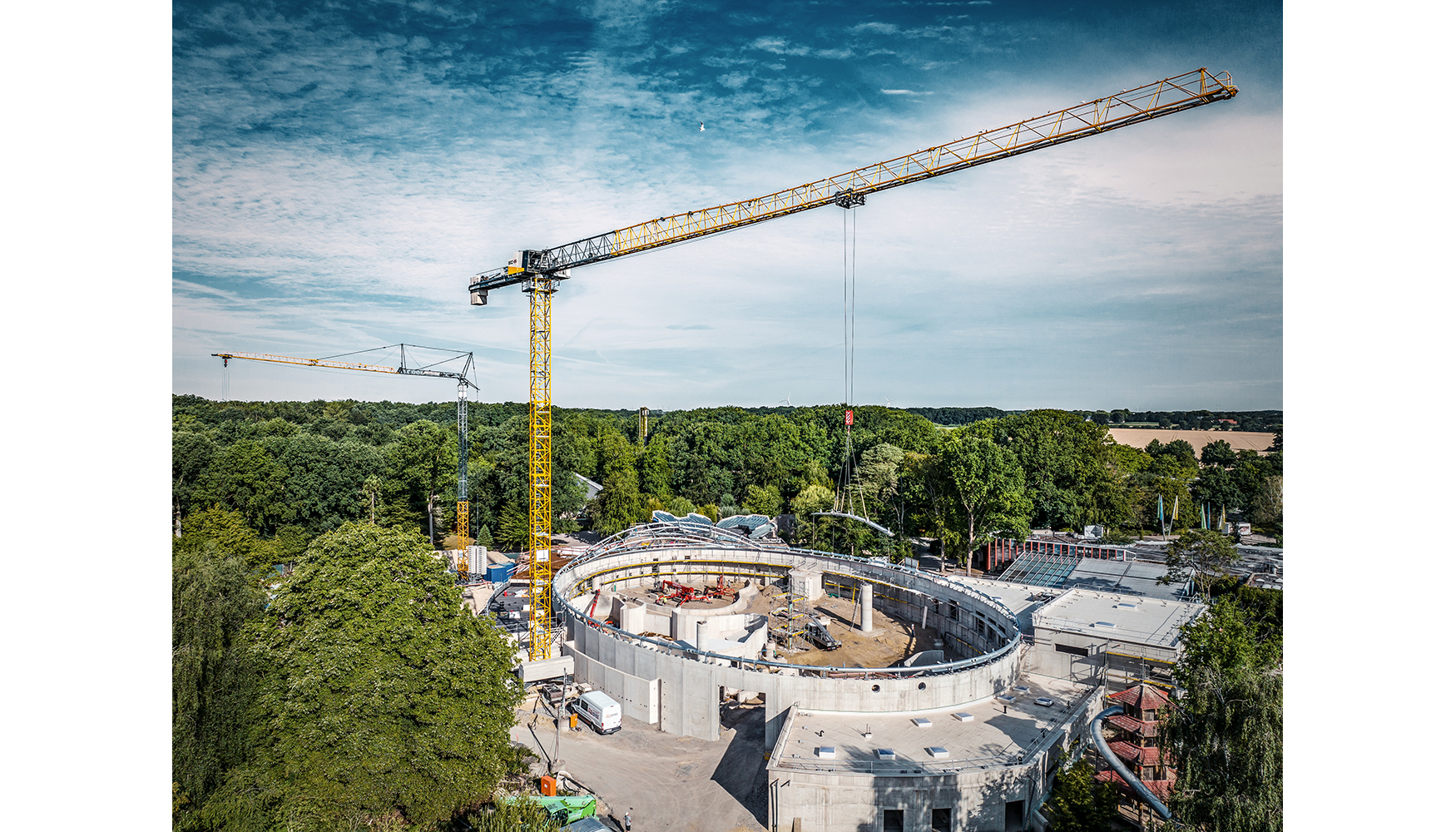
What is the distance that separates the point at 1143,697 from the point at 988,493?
63.1 feet

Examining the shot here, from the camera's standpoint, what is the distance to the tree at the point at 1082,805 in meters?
12.9

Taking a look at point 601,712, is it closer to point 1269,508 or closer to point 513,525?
point 513,525

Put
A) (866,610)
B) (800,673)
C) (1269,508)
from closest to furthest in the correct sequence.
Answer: (800,673) → (866,610) → (1269,508)

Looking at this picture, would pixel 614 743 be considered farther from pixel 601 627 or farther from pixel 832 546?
pixel 832 546

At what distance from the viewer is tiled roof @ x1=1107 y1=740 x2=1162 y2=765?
1619cm

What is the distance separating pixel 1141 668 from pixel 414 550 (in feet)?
66.0

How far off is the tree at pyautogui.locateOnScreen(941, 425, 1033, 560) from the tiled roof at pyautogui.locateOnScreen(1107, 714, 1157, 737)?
18.8 meters

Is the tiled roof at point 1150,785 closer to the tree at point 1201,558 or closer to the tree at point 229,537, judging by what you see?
the tree at point 1201,558

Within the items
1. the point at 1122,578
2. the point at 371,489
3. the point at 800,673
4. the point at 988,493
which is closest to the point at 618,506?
the point at 371,489

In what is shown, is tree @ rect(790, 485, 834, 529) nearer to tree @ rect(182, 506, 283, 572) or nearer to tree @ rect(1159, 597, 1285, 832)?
tree @ rect(182, 506, 283, 572)

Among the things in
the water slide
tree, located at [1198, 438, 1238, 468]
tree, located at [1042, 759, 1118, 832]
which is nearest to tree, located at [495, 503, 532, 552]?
the water slide

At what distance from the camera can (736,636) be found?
26594 mm

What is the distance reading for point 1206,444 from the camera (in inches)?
1474

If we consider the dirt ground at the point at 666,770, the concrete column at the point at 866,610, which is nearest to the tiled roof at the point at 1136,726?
the dirt ground at the point at 666,770
